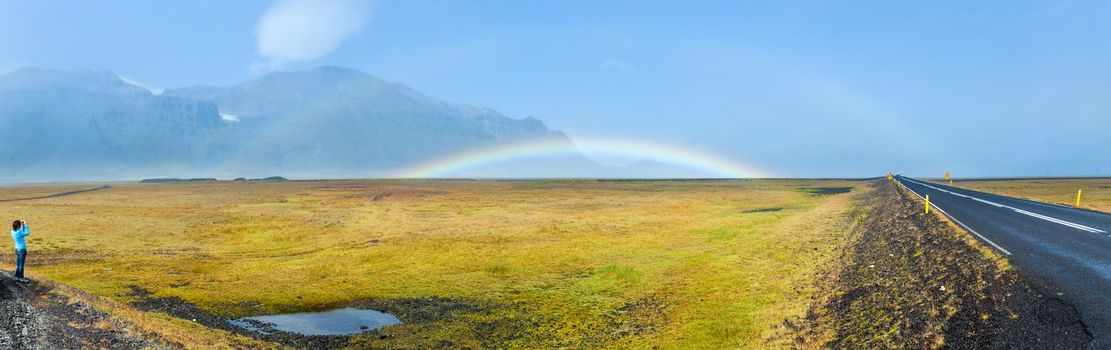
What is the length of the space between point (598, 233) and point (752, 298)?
2338 cm

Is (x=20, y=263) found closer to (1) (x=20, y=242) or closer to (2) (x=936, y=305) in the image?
(1) (x=20, y=242)

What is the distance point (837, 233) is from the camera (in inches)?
1359

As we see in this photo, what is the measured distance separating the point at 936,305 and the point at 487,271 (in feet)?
69.6

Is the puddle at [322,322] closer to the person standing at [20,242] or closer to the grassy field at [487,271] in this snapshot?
the grassy field at [487,271]

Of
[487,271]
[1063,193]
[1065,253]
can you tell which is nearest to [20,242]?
[487,271]

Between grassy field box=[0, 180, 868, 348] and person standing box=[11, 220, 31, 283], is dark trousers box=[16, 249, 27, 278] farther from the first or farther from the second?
grassy field box=[0, 180, 868, 348]

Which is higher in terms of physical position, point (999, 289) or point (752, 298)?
point (999, 289)

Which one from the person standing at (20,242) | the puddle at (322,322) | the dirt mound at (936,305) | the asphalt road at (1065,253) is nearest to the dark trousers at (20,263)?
the person standing at (20,242)

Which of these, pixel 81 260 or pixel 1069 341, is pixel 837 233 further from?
pixel 81 260

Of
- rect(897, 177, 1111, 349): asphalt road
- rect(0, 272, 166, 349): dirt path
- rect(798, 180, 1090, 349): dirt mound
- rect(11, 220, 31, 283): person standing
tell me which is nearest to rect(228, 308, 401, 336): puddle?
rect(0, 272, 166, 349): dirt path

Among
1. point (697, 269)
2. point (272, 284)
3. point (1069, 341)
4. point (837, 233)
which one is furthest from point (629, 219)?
point (1069, 341)

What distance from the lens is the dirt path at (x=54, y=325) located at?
542 inches

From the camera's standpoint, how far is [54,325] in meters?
15.3

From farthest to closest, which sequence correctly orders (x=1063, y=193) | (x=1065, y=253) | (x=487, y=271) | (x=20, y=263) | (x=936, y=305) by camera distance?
(x=1063, y=193)
(x=487, y=271)
(x=20, y=263)
(x=1065, y=253)
(x=936, y=305)
